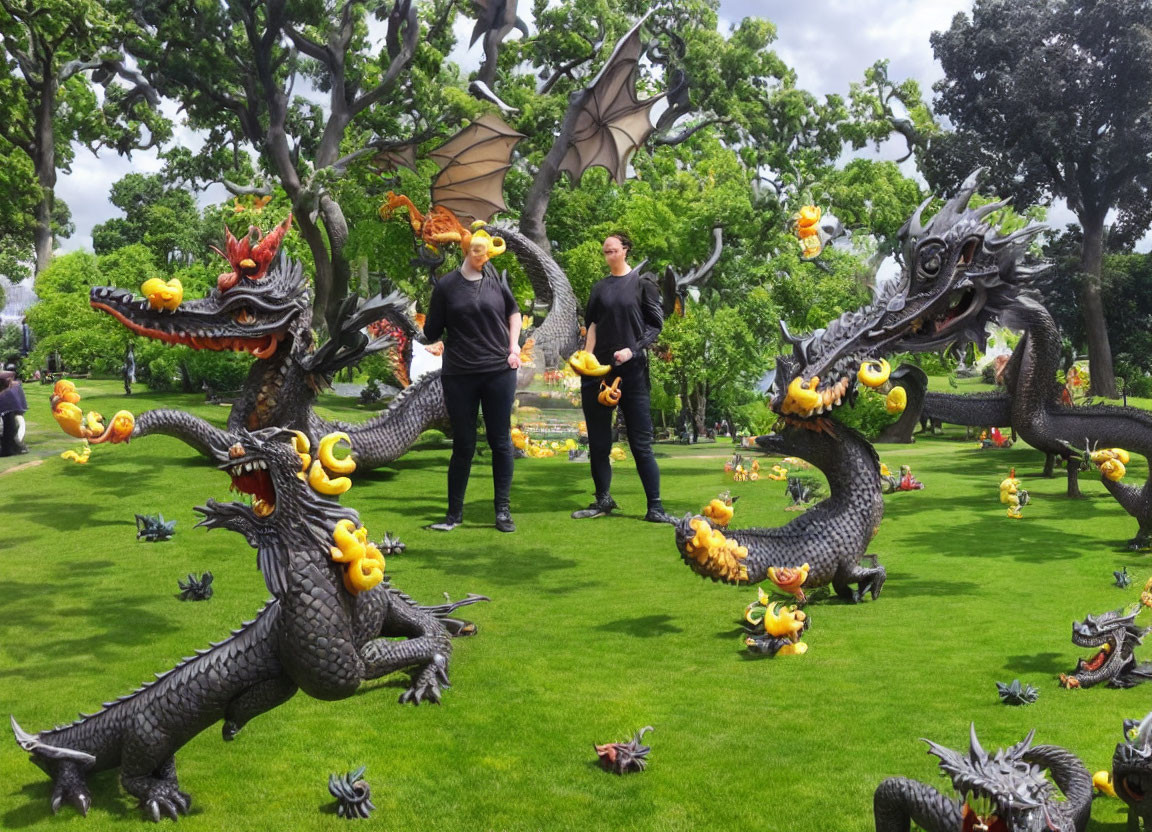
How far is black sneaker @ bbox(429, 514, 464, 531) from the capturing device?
6.72 metres

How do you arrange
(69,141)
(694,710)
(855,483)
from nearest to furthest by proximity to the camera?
(694,710) → (855,483) → (69,141)

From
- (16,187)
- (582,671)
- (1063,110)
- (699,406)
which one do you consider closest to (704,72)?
(1063,110)

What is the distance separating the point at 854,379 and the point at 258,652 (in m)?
3.47

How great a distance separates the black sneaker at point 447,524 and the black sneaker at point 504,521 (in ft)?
0.95

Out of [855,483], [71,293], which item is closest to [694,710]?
[855,483]

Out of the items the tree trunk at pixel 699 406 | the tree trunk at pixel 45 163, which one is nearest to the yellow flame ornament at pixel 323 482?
the tree trunk at pixel 699 406

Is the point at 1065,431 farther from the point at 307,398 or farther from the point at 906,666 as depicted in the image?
the point at 307,398

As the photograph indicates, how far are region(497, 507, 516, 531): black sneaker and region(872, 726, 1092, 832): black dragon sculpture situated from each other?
448 cm

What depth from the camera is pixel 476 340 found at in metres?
6.33

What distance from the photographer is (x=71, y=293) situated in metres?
15.1

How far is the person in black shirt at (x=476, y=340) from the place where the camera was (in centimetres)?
630

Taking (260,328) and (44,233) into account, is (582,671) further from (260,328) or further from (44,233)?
(44,233)

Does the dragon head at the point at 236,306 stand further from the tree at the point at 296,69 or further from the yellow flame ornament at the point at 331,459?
the tree at the point at 296,69

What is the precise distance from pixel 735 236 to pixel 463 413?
12522mm
